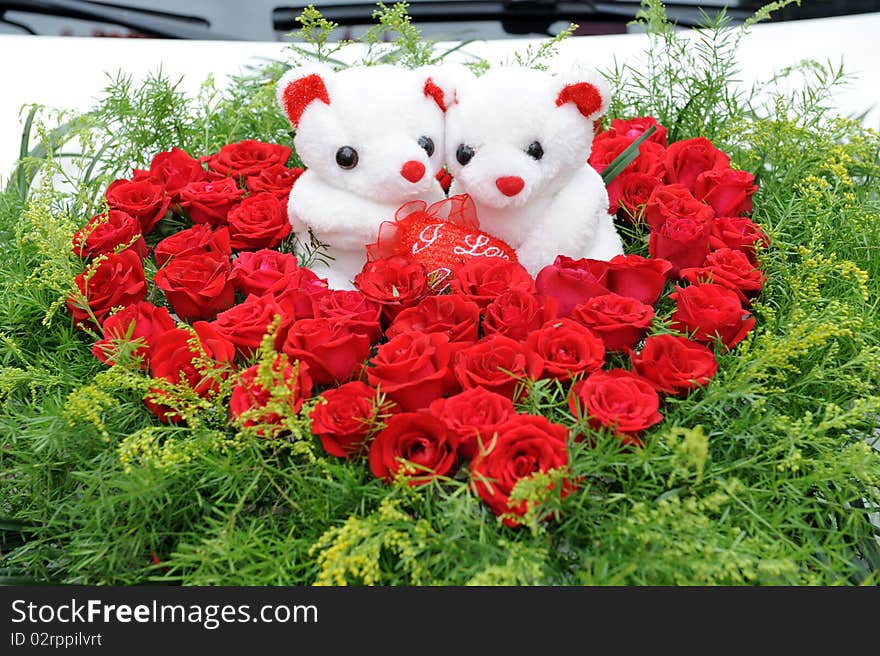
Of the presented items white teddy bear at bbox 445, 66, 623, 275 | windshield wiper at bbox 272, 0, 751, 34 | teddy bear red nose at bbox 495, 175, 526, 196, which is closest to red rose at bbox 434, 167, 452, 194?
white teddy bear at bbox 445, 66, 623, 275

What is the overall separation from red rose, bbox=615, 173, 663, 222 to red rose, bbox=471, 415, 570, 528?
54 centimetres

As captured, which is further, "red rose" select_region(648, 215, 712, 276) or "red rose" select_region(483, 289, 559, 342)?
"red rose" select_region(648, 215, 712, 276)

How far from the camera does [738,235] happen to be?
116 cm

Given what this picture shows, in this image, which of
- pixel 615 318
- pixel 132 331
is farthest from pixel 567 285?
pixel 132 331

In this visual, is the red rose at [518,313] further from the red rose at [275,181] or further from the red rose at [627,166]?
the red rose at [275,181]

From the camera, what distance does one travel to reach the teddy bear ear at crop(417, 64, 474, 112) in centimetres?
110

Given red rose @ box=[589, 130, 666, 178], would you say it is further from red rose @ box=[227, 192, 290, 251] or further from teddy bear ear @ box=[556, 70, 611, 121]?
red rose @ box=[227, 192, 290, 251]

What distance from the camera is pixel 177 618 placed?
0.77 meters

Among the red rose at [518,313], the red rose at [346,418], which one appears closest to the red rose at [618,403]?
the red rose at [518,313]

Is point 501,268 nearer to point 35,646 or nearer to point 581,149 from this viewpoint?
point 581,149

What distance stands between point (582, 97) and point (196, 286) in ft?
1.82

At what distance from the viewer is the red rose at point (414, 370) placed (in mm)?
864

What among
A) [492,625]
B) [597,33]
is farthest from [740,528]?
[597,33]

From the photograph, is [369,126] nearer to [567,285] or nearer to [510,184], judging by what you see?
[510,184]
